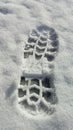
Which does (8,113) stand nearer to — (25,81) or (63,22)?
(25,81)

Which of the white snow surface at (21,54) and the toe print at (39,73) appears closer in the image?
the white snow surface at (21,54)

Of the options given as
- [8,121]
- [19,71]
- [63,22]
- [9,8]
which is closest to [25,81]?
[19,71]

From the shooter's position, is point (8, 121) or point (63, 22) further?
point (63, 22)

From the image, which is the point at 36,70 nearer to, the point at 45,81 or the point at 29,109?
the point at 45,81

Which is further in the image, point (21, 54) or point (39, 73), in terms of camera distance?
point (21, 54)

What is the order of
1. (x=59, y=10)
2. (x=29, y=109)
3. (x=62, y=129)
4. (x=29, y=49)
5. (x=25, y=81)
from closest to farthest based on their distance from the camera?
(x=62, y=129), (x=29, y=109), (x=25, y=81), (x=29, y=49), (x=59, y=10)

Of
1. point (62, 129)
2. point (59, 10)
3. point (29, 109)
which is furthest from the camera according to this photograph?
point (59, 10)

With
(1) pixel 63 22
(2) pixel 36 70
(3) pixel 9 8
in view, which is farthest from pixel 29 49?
(3) pixel 9 8

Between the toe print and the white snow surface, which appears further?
the toe print
